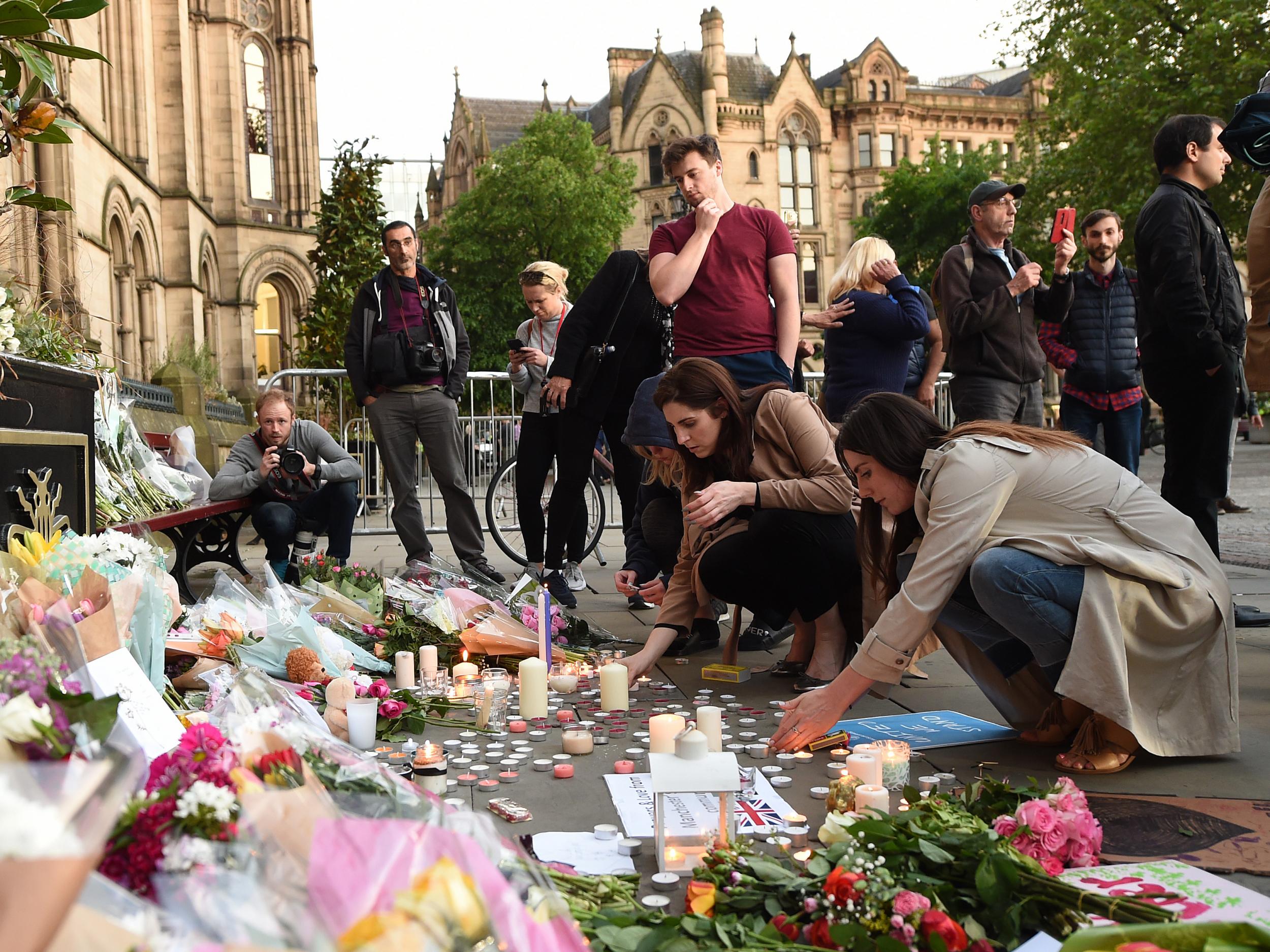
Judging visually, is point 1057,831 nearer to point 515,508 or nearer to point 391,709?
point 391,709

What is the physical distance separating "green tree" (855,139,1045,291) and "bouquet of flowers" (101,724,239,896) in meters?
42.8

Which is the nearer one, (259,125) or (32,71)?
(32,71)

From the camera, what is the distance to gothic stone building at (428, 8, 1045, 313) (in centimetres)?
5603

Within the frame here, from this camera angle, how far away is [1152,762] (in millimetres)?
3324

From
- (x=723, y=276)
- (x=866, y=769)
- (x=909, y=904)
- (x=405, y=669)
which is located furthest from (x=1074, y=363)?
(x=909, y=904)

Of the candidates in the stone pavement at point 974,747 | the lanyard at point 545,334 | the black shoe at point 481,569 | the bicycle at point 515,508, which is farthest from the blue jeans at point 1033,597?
the bicycle at point 515,508

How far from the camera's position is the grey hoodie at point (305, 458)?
694 centimetres

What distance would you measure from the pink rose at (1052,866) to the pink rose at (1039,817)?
51mm

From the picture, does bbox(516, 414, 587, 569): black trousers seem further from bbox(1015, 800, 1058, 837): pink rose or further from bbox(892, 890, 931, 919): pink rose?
bbox(892, 890, 931, 919): pink rose

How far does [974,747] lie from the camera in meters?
3.52

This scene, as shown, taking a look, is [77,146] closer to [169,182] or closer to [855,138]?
[169,182]

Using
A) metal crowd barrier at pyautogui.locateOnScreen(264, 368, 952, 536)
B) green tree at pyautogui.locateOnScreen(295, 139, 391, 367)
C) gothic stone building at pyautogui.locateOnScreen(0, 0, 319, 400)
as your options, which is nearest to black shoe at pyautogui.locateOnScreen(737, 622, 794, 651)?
metal crowd barrier at pyautogui.locateOnScreen(264, 368, 952, 536)

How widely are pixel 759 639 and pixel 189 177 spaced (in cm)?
2051

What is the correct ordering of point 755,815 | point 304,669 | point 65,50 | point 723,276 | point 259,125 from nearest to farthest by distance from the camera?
point 65,50
point 755,815
point 304,669
point 723,276
point 259,125
